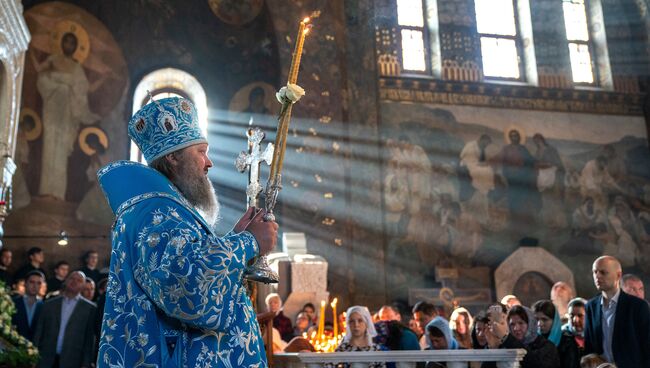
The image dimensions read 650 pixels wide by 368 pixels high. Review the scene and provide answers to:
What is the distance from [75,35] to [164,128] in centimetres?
1282

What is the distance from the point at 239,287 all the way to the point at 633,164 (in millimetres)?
16158

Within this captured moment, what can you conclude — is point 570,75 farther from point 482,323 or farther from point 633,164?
point 482,323

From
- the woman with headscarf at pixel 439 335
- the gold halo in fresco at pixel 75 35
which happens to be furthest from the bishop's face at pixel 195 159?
the gold halo in fresco at pixel 75 35

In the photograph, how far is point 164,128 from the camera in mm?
2334

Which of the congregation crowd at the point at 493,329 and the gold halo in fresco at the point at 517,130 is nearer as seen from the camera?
the congregation crowd at the point at 493,329

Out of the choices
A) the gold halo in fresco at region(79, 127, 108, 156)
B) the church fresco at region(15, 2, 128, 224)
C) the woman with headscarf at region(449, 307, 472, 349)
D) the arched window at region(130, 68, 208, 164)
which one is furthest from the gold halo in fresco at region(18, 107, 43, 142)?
the woman with headscarf at region(449, 307, 472, 349)

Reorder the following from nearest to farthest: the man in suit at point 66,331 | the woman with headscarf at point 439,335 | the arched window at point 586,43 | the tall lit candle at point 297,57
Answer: the tall lit candle at point 297,57, the woman with headscarf at point 439,335, the man in suit at point 66,331, the arched window at point 586,43

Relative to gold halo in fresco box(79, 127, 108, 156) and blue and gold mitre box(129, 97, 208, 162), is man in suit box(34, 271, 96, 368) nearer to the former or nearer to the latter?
blue and gold mitre box(129, 97, 208, 162)

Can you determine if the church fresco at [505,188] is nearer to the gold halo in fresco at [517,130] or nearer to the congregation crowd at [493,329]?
the gold halo in fresco at [517,130]

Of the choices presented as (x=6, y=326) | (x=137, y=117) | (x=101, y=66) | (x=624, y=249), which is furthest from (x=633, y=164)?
(x=137, y=117)

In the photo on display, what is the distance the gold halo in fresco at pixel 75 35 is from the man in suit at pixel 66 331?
7882mm

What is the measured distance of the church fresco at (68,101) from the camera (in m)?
13.4

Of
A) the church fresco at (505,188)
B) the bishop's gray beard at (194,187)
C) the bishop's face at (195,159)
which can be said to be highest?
the church fresco at (505,188)

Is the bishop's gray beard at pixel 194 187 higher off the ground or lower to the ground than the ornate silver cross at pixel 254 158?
lower
